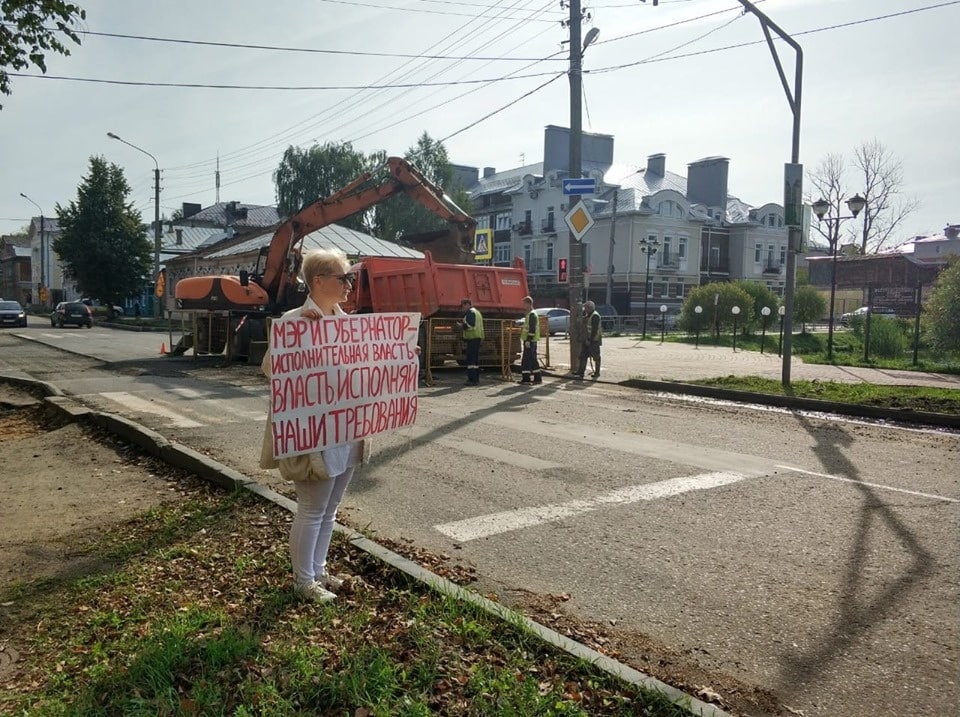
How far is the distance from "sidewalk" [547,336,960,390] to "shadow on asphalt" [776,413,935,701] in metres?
10.0

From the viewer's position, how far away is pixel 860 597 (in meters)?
4.16

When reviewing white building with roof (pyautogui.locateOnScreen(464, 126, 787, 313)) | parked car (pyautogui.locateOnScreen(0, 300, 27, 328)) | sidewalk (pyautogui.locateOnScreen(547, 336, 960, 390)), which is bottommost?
sidewalk (pyautogui.locateOnScreen(547, 336, 960, 390))

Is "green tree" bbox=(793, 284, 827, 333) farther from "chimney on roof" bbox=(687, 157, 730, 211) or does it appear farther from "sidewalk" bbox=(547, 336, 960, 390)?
"chimney on roof" bbox=(687, 157, 730, 211)

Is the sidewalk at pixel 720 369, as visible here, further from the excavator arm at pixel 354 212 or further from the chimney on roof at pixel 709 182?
the chimney on roof at pixel 709 182

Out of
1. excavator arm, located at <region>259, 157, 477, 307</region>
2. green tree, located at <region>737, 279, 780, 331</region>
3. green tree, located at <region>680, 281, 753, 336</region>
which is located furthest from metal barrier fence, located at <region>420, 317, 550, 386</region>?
green tree, located at <region>737, 279, 780, 331</region>

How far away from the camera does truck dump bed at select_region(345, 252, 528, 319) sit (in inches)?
655

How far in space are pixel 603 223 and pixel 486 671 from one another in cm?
6008

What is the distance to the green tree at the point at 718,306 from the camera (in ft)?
113

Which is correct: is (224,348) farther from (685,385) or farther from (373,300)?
(685,385)

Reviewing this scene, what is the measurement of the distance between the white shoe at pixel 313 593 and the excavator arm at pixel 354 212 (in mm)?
14519

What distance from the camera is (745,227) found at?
2645 inches

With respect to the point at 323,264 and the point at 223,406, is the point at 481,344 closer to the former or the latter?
the point at 223,406

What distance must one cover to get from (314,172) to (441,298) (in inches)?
1784

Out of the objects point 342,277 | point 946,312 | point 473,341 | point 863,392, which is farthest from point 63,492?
point 946,312
